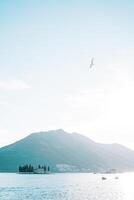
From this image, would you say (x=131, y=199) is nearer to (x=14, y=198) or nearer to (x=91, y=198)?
(x=91, y=198)

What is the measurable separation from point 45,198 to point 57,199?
542cm

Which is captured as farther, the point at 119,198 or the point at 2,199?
the point at 119,198

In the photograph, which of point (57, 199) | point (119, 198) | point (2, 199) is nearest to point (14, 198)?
point (2, 199)

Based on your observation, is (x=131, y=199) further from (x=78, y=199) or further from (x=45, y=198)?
(x=45, y=198)

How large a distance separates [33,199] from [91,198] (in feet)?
71.6

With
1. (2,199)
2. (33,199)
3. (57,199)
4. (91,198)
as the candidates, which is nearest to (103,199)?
(91,198)

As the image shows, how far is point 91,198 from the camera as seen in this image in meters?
145

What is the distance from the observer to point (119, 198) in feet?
495

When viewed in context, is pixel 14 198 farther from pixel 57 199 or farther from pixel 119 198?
pixel 119 198

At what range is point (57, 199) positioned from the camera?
140625 millimetres

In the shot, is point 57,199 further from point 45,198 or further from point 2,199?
point 2,199

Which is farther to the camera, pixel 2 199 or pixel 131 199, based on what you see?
pixel 131 199

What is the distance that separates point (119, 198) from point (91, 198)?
12.5 m

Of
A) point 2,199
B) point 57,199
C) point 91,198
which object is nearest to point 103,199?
point 91,198
